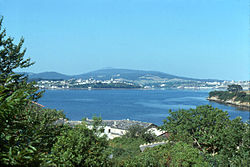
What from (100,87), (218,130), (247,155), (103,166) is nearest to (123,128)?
(218,130)

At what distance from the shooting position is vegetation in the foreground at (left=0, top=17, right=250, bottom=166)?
3410 mm

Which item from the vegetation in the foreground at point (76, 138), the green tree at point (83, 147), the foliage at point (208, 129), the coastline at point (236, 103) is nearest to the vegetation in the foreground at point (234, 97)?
the coastline at point (236, 103)

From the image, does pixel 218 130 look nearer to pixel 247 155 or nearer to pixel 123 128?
pixel 247 155

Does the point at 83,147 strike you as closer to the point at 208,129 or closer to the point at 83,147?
the point at 83,147

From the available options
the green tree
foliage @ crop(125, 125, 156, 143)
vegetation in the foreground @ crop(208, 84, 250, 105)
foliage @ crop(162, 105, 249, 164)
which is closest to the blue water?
vegetation in the foreground @ crop(208, 84, 250, 105)

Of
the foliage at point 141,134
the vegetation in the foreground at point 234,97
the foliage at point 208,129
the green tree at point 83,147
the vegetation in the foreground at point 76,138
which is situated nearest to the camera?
the vegetation in the foreground at point 76,138

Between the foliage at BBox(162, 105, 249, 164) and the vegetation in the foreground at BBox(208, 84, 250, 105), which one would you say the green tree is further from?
the vegetation in the foreground at BBox(208, 84, 250, 105)

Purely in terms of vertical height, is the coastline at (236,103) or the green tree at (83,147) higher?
the green tree at (83,147)

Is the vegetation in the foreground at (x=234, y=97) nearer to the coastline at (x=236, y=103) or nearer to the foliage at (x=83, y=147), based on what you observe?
the coastline at (x=236, y=103)

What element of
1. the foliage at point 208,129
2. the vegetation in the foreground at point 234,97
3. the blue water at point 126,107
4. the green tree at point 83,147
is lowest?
the blue water at point 126,107

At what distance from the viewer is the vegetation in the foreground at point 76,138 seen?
134 inches

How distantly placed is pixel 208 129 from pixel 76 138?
1187 centimetres

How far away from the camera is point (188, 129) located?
17.3m

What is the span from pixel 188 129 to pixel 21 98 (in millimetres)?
14977
